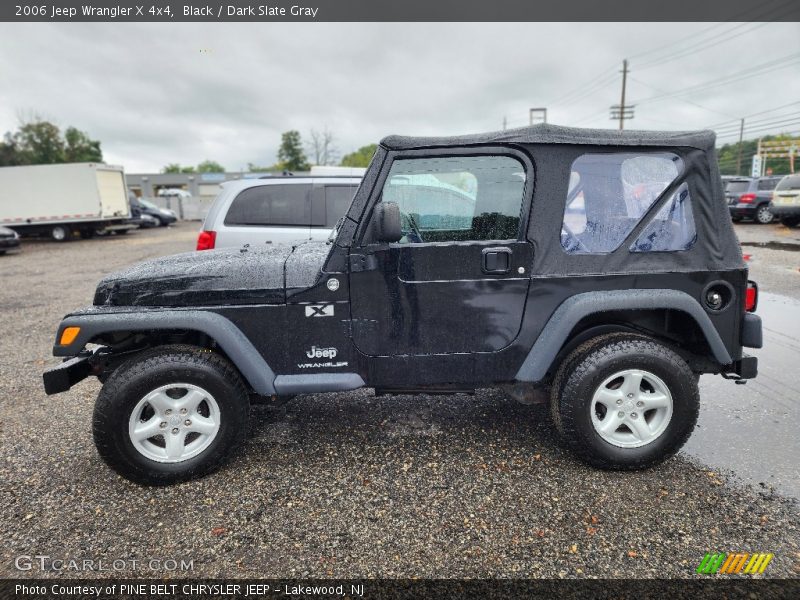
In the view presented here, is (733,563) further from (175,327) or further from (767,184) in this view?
(767,184)

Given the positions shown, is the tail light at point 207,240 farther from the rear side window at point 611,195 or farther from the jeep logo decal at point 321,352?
the rear side window at point 611,195

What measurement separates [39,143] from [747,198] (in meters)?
59.1

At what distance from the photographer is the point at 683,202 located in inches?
113

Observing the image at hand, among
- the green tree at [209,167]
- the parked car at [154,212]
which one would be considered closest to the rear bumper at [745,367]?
the parked car at [154,212]

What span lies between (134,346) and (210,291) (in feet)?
2.37

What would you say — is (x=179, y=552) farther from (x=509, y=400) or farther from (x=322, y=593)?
(x=509, y=400)

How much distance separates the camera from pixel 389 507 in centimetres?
262

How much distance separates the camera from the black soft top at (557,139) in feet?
9.16

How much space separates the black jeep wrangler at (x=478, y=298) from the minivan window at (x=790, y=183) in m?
16.0

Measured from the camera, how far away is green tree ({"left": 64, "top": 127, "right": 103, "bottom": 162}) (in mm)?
53253

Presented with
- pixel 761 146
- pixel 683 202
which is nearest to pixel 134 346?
pixel 683 202

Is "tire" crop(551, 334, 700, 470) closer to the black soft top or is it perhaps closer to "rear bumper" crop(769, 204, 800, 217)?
the black soft top

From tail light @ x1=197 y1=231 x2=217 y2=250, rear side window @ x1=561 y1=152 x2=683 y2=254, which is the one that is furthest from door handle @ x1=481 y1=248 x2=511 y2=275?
tail light @ x1=197 y1=231 x2=217 y2=250

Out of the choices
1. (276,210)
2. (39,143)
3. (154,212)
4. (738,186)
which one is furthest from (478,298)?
(39,143)
